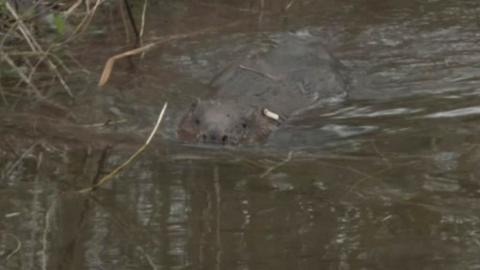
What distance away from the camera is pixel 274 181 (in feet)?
19.6

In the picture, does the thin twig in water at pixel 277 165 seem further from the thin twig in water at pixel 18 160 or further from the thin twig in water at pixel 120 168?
the thin twig in water at pixel 18 160

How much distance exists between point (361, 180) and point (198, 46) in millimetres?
3623

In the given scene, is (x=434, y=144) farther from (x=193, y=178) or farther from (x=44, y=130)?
(x=44, y=130)

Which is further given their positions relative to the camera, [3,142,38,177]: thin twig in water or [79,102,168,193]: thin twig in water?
[3,142,38,177]: thin twig in water

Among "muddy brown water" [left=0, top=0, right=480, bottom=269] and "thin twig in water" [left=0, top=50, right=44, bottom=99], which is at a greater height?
"thin twig in water" [left=0, top=50, right=44, bottom=99]

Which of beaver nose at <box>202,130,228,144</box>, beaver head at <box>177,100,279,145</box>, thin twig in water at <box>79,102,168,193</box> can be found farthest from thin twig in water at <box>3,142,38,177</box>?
beaver nose at <box>202,130,228,144</box>

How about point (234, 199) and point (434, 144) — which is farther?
point (434, 144)

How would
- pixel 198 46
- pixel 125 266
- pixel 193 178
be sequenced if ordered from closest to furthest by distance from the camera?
pixel 125 266 → pixel 193 178 → pixel 198 46

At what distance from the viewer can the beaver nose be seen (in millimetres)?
6852

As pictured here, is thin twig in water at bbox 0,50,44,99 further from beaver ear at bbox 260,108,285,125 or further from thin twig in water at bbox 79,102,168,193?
beaver ear at bbox 260,108,285,125

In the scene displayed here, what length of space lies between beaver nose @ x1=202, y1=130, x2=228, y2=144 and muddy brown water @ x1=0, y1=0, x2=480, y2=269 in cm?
12

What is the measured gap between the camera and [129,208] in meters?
5.67

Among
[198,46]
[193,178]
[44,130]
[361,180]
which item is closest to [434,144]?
[361,180]

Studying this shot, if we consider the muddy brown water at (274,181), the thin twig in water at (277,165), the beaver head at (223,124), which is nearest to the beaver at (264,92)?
the beaver head at (223,124)
